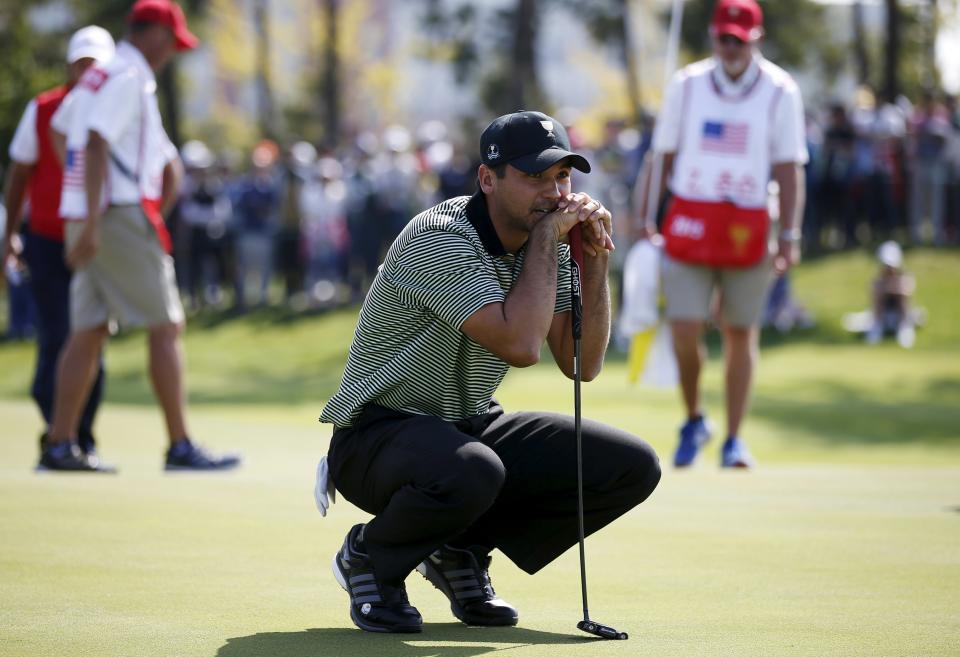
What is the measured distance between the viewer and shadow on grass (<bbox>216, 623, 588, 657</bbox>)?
4219mm

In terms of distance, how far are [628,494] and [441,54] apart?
95.5 ft

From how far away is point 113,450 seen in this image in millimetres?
10227

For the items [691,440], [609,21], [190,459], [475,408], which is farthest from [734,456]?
[609,21]

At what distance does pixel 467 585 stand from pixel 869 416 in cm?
821

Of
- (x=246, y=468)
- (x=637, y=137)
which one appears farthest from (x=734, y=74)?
(x=637, y=137)

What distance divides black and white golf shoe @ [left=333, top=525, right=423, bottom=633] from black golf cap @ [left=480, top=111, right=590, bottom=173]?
3.97ft

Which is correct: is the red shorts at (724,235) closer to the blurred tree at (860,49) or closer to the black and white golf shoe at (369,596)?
the black and white golf shoe at (369,596)

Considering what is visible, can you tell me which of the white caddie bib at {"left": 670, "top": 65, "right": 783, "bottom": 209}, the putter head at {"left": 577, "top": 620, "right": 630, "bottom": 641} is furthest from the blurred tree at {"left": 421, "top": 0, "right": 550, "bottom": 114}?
the putter head at {"left": 577, "top": 620, "right": 630, "bottom": 641}

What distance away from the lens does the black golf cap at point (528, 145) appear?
4.71 meters

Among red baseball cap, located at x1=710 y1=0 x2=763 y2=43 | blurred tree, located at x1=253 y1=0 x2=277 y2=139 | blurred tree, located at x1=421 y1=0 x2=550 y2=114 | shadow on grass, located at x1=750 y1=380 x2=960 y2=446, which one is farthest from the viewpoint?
blurred tree, located at x1=253 y1=0 x2=277 y2=139

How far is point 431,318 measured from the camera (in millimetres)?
4805

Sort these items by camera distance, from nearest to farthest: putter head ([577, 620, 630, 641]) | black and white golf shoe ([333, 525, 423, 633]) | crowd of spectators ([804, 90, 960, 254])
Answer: putter head ([577, 620, 630, 641]) → black and white golf shoe ([333, 525, 423, 633]) → crowd of spectators ([804, 90, 960, 254])

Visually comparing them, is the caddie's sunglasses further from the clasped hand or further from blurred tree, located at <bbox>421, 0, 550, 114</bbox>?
blurred tree, located at <bbox>421, 0, 550, 114</bbox>

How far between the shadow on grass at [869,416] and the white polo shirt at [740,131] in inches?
118
